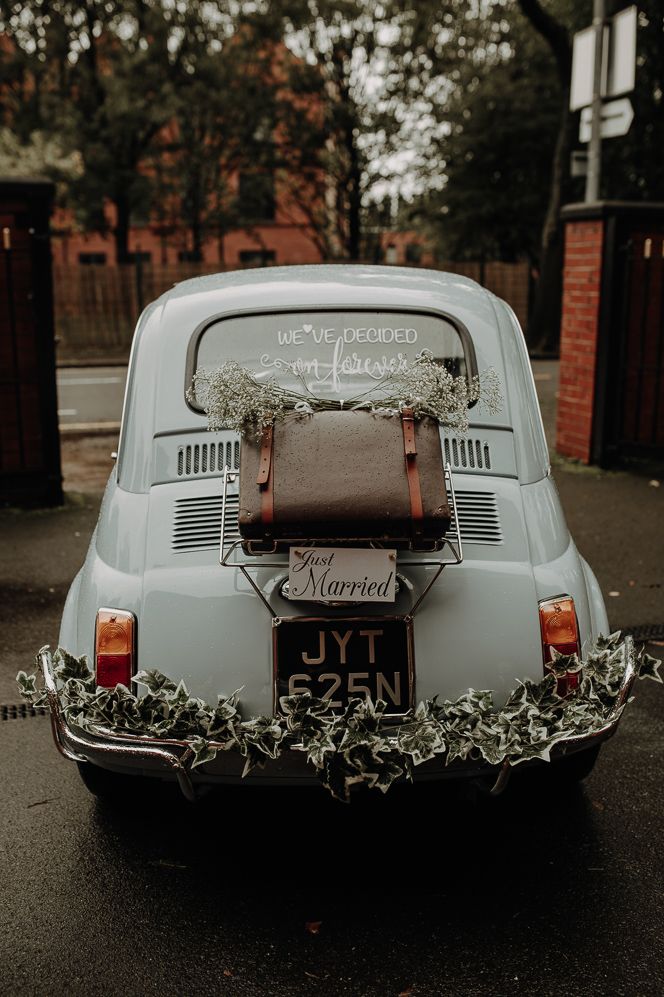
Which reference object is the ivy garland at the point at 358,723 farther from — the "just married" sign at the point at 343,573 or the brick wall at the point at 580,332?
the brick wall at the point at 580,332

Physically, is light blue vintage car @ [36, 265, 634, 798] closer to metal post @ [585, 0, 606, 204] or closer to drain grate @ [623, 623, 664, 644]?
drain grate @ [623, 623, 664, 644]

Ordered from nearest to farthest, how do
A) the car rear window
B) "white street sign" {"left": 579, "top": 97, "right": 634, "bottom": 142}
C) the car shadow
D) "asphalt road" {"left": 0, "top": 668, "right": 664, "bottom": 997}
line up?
"asphalt road" {"left": 0, "top": 668, "right": 664, "bottom": 997}
the car shadow
the car rear window
"white street sign" {"left": 579, "top": 97, "right": 634, "bottom": 142}

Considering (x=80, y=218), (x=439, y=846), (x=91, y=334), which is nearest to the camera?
(x=439, y=846)

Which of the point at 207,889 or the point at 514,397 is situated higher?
the point at 514,397

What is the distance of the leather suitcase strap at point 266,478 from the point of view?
281 centimetres

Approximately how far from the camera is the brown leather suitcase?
9.21 feet

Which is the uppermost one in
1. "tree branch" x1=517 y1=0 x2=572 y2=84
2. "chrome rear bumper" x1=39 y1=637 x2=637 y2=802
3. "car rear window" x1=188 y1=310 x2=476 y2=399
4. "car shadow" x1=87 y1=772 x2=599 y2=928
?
"tree branch" x1=517 y1=0 x2=572 y2=84

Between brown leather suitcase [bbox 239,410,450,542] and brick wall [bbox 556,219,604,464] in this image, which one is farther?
brick wall [bbox 556,219,604,464]

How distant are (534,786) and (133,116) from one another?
26791 mm

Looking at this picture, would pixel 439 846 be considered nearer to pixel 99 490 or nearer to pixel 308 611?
pixel 308 611

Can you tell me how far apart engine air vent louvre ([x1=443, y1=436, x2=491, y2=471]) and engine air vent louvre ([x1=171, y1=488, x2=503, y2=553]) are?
0.17 m

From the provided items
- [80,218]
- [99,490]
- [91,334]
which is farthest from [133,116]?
[99,490]

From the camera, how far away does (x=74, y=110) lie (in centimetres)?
2709

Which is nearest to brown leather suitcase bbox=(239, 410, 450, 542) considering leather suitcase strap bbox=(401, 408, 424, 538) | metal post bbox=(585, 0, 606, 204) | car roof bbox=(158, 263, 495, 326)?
leather suitcase strap bbox=(401, 408, 424, 538)
